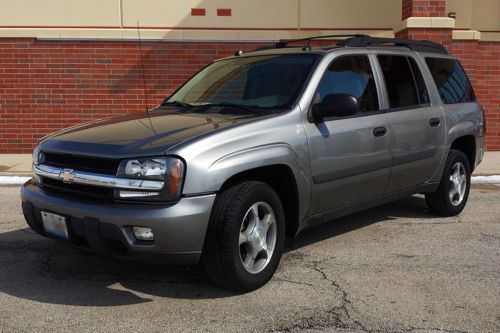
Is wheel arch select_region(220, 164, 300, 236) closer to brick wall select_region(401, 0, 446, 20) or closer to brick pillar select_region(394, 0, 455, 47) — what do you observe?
brick pillar select_region(394, 0, 455, 47)

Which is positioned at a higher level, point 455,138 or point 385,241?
point 455,138

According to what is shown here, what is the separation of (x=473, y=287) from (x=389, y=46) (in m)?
2.52

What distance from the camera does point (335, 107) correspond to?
4.39 m


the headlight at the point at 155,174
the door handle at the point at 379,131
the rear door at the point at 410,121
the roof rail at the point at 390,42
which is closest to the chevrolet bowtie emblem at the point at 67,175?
the headlight at the point at 155,174

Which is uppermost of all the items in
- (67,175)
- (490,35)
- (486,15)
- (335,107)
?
(486,15)

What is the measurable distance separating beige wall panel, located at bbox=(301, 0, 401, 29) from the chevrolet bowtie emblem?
26.0 ft

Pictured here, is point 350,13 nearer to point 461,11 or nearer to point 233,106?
point 461,11

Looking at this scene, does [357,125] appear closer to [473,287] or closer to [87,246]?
[473,287]

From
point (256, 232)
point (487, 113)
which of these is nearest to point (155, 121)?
point (256, 232)

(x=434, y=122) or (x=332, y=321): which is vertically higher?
(x=434, y=122)

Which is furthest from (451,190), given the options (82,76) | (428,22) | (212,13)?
(82,76)

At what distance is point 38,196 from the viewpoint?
13.6 feet

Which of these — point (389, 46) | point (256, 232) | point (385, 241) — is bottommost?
point (385, 241)

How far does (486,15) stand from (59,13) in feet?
28.4
